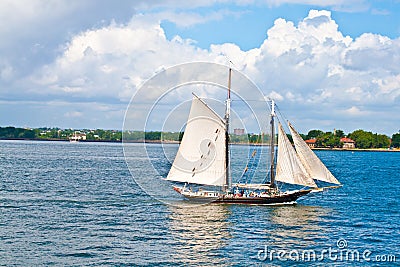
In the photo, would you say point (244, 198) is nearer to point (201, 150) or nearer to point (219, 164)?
point (219, 164)

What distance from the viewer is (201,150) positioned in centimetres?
7256

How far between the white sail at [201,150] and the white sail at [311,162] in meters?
10.1

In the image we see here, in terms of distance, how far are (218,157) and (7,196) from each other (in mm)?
Result: 28611

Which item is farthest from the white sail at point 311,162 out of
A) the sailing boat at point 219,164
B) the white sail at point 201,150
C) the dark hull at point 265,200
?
the white sail at point 201,150

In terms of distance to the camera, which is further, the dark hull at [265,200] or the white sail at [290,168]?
the white sail at [290,168]

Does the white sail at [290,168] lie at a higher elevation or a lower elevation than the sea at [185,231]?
higher

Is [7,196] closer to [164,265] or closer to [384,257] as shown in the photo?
[164,265]

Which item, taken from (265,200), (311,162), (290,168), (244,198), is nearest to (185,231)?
(244,198)

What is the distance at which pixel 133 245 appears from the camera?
48.9 meters

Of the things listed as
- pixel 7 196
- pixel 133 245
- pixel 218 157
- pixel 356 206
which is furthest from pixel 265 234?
pixel 7 196

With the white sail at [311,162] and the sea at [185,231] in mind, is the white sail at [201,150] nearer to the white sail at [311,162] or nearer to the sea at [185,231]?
the sea at [185,231]

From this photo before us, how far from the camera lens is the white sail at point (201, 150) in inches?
2815

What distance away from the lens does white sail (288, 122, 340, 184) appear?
7512 cm

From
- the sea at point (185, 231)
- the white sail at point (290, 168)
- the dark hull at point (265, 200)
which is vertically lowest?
the sea at point (185, 231)
